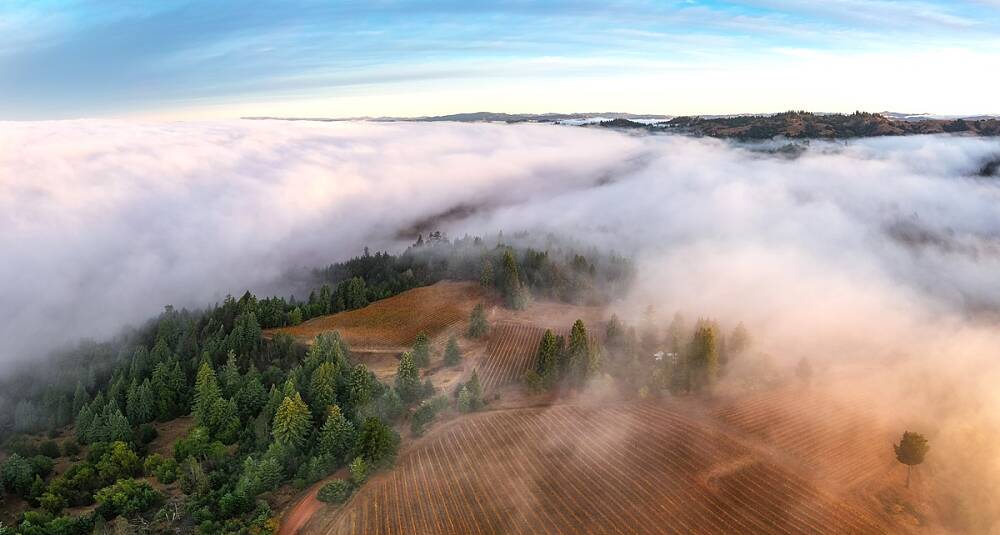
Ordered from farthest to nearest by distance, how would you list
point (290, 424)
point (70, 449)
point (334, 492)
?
1. point (70, 449)
2. point (290, 424)
3. point (334, 492)

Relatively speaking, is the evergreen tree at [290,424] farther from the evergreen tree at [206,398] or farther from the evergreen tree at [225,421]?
the evergreen tree at [206,398]

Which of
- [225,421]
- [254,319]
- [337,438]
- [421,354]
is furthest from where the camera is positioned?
[254,319]

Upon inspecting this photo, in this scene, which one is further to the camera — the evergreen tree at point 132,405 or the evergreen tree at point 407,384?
the evergreen tree at point 132,405

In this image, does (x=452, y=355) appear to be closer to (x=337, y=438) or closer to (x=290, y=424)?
(x=337, y=438)

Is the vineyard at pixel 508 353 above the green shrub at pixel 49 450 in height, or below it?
above

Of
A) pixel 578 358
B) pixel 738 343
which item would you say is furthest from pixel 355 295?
pixel 738 343

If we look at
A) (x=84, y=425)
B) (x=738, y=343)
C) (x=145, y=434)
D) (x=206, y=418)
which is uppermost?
(x=738, y=343)

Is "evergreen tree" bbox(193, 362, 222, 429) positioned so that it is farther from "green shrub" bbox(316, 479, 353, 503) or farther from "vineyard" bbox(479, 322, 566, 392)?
"vineyard" bbox(479, 322, 566, 392)

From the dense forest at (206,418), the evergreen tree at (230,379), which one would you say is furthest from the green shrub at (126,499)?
the evergreen tree at (230,379)
